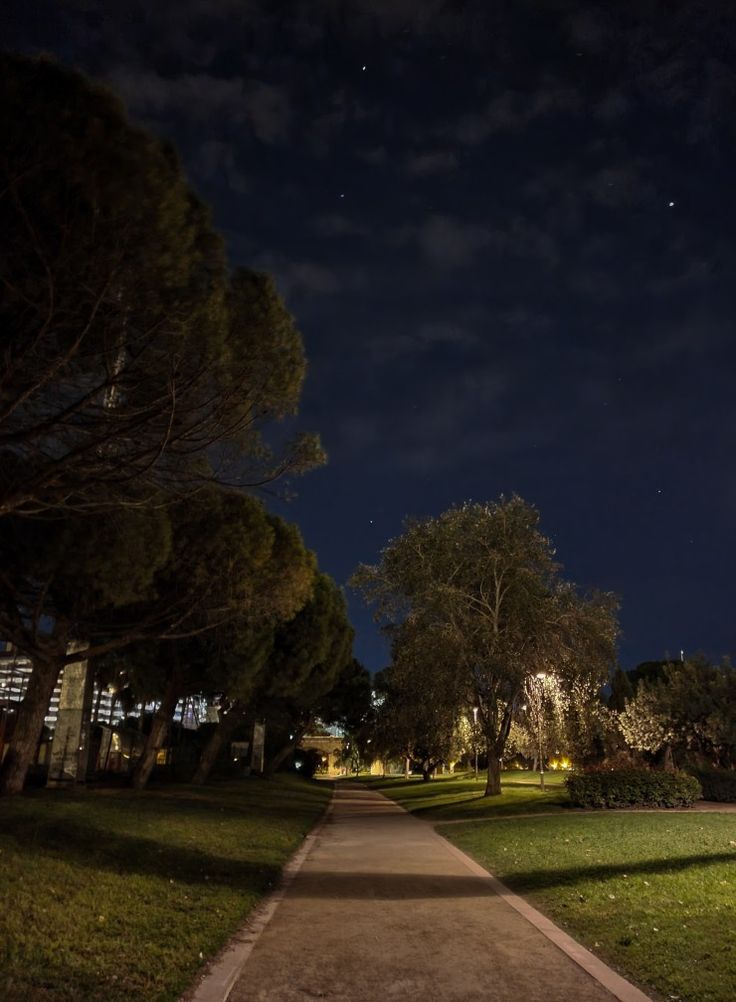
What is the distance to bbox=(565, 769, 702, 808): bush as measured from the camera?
2377 centimetres

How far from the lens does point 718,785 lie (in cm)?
2739

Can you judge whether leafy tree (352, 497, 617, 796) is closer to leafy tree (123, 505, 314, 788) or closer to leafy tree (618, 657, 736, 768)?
leafy tree (123, 505, 314, 788)

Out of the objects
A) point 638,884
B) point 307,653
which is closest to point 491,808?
point 307,653

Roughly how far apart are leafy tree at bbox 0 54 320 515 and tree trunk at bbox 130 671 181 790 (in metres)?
16.4

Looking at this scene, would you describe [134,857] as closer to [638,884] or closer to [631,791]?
[638,884]

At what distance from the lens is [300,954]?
690 cm

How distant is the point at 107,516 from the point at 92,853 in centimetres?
633

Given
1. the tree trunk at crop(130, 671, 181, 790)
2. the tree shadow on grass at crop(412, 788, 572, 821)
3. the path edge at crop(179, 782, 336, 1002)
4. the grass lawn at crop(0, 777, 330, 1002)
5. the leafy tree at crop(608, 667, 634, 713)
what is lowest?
the path edge at crop(179, 782, 336, 1002)

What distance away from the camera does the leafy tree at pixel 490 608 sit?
86.3ft

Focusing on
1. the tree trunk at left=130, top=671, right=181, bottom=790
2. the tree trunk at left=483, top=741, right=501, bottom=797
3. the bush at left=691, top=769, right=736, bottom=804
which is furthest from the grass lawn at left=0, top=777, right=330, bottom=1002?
the bush at left=691, top=769, right=736, bottom=804

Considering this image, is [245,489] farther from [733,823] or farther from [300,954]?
[733,823]

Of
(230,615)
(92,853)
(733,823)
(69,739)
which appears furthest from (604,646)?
(92,853)

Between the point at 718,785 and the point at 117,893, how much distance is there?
2447 cm

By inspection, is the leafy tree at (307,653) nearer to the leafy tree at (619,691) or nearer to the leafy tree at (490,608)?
the leafy tree at (490,608)
